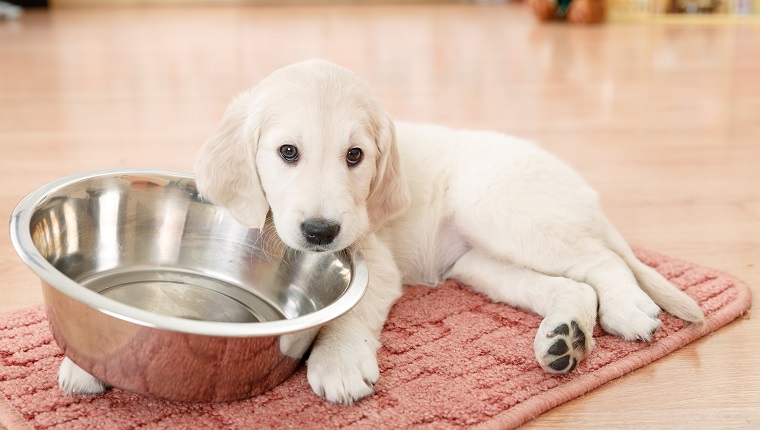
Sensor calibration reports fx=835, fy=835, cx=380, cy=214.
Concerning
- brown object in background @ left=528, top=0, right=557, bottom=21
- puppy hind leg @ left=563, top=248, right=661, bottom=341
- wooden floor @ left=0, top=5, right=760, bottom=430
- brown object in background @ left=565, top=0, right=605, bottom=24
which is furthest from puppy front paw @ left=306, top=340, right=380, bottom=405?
brown object in background @ left=528, top=0, right=557, bottom=21

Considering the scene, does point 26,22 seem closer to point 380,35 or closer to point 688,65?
point 380,35

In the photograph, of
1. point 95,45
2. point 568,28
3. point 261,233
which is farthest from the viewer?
point 568,28

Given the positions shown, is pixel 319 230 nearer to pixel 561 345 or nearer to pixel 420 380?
pixel 420 380

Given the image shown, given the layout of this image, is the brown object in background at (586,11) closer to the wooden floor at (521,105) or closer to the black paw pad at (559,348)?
the wooden floor at (521,105)

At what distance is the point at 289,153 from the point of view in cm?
182

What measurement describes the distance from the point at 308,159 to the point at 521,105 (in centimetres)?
298

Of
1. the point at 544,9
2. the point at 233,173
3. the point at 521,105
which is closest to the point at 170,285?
the point at 233,173

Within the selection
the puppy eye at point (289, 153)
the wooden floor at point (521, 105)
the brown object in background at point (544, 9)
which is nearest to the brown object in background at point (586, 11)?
the brown object in background at point (544, 9)

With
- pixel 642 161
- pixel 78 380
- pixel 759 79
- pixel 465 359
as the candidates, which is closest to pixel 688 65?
pixel 759 79

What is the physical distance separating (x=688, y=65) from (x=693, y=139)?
7.69ft

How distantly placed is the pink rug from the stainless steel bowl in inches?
2.5

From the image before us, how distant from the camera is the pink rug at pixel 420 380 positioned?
1.58 metres

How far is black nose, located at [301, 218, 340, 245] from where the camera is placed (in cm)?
172

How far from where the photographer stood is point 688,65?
19.6 ft
